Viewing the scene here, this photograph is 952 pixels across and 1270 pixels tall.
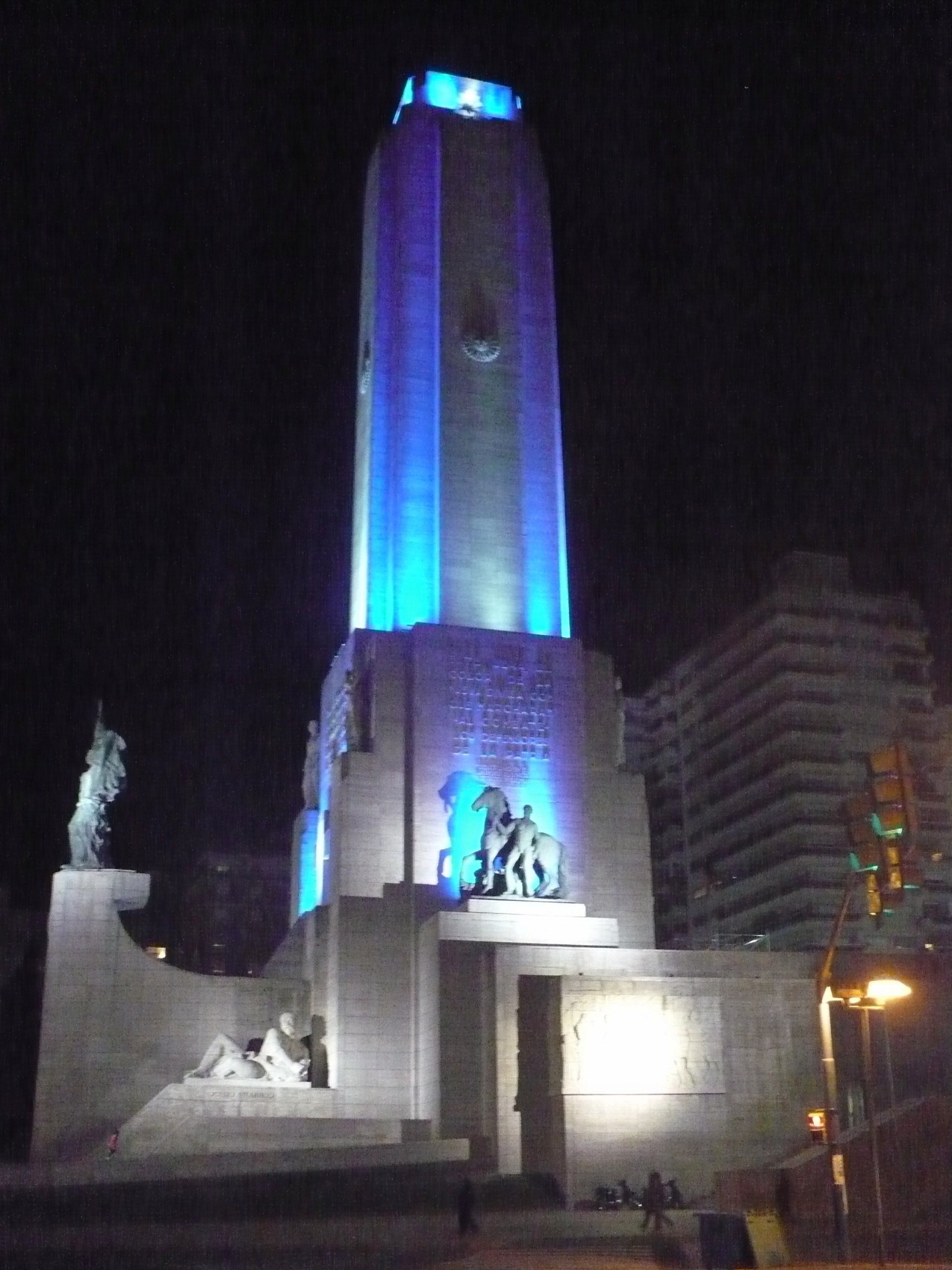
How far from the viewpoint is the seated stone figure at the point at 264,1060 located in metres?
29.9

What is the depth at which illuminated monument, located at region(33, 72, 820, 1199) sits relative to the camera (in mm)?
28047

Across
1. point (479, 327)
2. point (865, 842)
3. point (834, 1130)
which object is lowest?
point (834, 1130)

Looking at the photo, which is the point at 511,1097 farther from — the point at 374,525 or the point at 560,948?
the point at 374,525

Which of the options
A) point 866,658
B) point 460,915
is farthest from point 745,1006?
point 866,658

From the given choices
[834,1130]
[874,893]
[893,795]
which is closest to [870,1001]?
[834,1130]

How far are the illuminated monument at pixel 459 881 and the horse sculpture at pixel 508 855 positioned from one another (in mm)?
88

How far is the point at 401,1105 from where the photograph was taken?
31875mm

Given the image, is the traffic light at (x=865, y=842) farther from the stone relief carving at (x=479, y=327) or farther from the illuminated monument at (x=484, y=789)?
the stone relief carving at (x=479, y=327)

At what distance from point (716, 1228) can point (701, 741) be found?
64.0m

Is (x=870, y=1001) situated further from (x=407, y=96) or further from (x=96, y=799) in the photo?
(x=407, y=96)

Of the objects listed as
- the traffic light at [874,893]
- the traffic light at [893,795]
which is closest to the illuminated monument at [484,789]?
the traffic light at [874,893]

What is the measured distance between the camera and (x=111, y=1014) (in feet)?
108

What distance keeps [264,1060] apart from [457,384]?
1923 centimetres

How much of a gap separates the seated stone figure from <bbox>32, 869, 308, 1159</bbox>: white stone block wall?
145 centimetres
